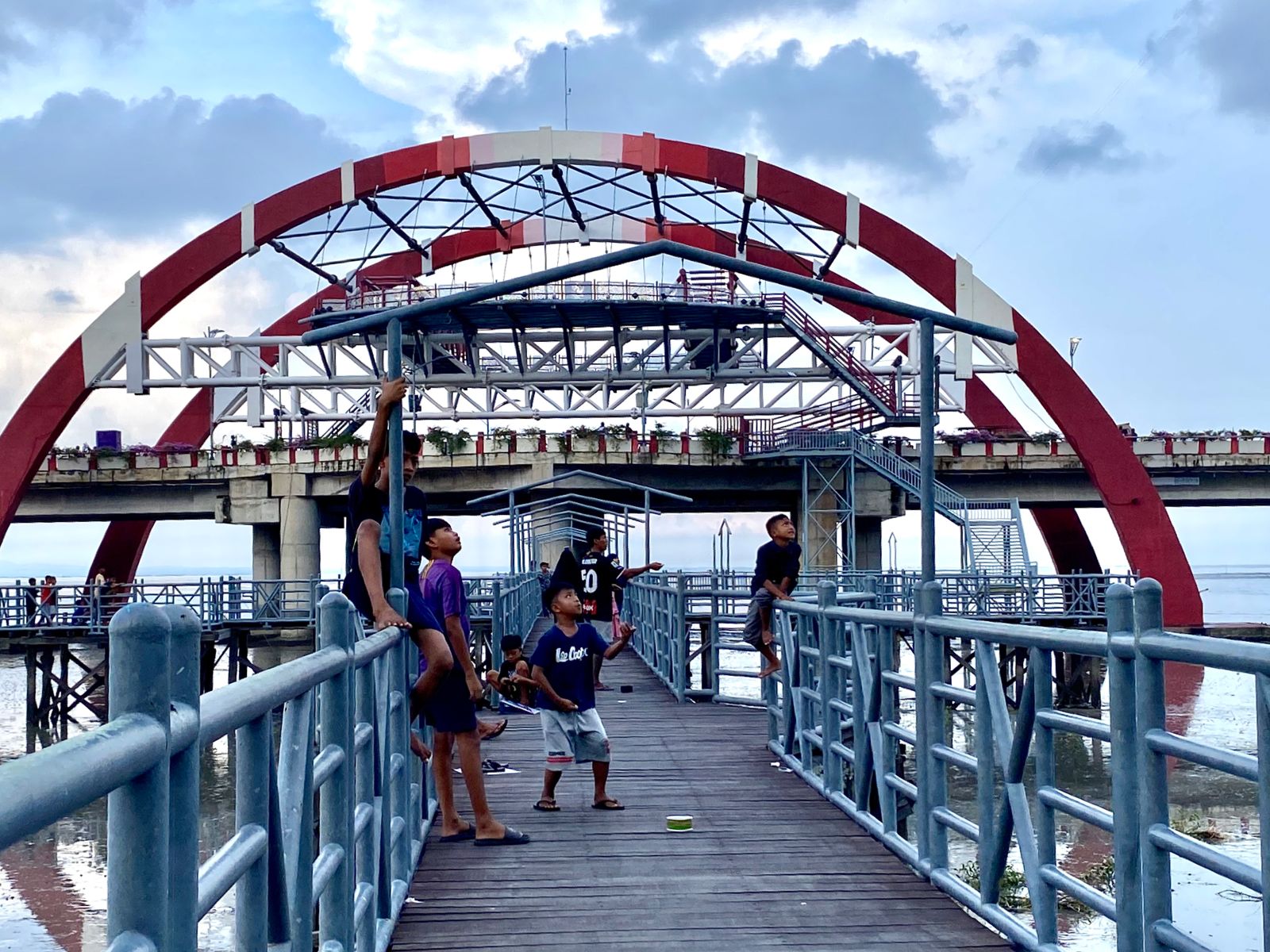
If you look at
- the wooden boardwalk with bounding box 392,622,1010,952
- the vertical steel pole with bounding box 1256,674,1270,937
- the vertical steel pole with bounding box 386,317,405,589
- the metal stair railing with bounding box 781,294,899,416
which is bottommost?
the wooden boardwalk with bounding box 392,622,1010,952

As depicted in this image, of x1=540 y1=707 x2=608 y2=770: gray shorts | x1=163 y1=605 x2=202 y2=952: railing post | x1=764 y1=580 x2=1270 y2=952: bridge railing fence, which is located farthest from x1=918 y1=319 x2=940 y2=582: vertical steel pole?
x1=163 y1=605 x2=202 y2=952: railing post

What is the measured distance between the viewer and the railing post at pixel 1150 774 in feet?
14.5

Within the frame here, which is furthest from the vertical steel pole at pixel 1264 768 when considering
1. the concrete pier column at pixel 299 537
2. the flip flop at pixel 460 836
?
the concrete pier column at pixel 299 537

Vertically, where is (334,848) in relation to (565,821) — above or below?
above

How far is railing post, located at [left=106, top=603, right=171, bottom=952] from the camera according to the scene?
2.16 metres

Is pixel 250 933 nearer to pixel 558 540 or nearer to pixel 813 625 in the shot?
pixel 813 625

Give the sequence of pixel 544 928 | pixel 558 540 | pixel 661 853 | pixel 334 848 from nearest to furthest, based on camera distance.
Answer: pixel 334 848 → pixel 544 928 → pixel 661 853 → pixel 558 540

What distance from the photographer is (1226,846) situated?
17.4 m

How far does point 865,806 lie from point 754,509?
1785 inches

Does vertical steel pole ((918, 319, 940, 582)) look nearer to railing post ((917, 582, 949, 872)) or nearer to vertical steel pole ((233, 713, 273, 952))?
railing post ((917, 582, 949, 872))

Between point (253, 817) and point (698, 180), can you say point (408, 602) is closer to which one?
point (253, 817)

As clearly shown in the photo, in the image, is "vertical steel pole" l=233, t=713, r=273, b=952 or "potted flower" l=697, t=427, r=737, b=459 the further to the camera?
"potted flower" l=697, t=427, r=737, b=459

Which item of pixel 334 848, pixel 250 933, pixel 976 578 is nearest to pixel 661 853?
pixel 334 848

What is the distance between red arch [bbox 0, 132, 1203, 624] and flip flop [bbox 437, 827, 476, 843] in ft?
98.0
